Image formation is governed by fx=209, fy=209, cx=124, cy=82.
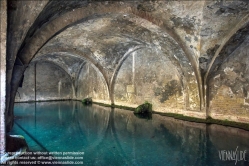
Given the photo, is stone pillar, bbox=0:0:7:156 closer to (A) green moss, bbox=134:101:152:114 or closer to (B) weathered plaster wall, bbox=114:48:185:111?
(B) weathered plaster wall, bbox=114:48:185:111

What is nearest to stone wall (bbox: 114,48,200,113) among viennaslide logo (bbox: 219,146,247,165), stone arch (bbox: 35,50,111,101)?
stone arch (bbox: 35,50,111,101)

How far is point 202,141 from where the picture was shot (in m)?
5.47

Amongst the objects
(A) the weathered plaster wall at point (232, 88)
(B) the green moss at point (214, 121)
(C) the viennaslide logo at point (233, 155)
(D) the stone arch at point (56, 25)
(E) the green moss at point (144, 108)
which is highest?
(D) the stone arch at point (56, 25)

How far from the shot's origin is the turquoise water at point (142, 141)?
422 centimetres

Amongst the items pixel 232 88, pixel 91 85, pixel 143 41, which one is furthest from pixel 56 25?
pixel 91 85

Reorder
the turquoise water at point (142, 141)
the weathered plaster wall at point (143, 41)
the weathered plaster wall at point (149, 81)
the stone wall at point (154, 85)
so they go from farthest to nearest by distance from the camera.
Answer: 1. the weathered plaster wall at point (149, 81)
2. the stone wall at point (154, 85)
3. the weathered plaster wall at point (143, 41)
4. the turquoise water at point (142, 141)

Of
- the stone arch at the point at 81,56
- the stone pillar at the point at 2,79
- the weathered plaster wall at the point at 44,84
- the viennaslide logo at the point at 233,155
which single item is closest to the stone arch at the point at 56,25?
the stone pillar at the point at 2,79

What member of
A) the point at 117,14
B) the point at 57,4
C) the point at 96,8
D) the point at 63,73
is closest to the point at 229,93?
the point at 117,14

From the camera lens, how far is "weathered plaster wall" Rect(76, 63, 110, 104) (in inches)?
549

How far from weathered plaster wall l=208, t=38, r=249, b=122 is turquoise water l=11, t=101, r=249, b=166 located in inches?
28.8

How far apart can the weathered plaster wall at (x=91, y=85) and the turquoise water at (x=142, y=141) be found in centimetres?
599

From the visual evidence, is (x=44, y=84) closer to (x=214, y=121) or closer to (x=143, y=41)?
(x=143, y=41)

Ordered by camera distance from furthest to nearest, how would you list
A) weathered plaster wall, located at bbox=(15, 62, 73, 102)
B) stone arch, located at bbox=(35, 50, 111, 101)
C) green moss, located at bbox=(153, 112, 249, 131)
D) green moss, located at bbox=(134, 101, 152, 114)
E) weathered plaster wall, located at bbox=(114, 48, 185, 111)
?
weathered plaster wall, located at bbox=(15, 62, 73, 102)
stone arch, located at bbox=(35, 50, 111, 101)
green moss, located at bbox=(134, 101, 152, 114)
weathered plaster wall, located at bbox=(114, 48, 185, 111)
green moss, located at bbox=(153, 112, 249, 131)

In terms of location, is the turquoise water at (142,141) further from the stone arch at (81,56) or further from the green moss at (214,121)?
the stone arch at (81,56)
